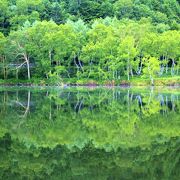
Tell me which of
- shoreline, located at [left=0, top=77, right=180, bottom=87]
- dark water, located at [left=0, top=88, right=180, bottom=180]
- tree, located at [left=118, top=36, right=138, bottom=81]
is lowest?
shoreline, located at [left=0, top=77, right=180, bottom=87]

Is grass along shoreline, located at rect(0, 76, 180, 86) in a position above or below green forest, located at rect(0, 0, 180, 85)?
below

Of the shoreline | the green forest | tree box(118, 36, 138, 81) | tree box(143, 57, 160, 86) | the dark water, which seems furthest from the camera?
the green forest

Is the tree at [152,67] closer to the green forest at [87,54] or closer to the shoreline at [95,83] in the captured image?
the green forest at [87,54]

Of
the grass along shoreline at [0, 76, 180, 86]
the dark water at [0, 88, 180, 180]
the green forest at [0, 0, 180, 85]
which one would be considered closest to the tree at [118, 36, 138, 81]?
the green forest at [0, 0, 180, 85]

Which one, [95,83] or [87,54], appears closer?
[95,83]

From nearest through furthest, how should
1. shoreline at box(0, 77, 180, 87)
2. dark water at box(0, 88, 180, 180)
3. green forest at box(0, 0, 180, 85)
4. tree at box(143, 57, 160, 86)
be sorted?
dark water at box(0, 88, 180, 180), tree at box(143, 57, 160, 86), shoreline at box(0, 77, 180, 87), green forest at box(0, 0, 180, 85)

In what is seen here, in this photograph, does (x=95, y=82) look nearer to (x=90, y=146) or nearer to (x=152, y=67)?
(x=152, y=67)

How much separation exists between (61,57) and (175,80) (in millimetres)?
19474

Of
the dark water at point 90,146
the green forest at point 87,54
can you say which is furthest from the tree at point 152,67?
the dark water at point 90,146

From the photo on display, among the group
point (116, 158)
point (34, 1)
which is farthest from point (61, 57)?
point (116, 158)

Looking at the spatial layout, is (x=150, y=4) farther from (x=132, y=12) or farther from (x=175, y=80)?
(x=175, y=80)

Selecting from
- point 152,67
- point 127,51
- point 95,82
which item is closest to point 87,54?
point 95,82

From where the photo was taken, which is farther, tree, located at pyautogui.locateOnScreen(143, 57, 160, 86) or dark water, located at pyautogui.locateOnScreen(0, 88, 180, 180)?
tree, located at pyautogui.locateOnScreen(143, 57, 160, 86)

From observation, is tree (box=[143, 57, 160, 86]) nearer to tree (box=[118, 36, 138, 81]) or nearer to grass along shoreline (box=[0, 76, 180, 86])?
grass along shoreline (box=[0, 76, 180, 86])
